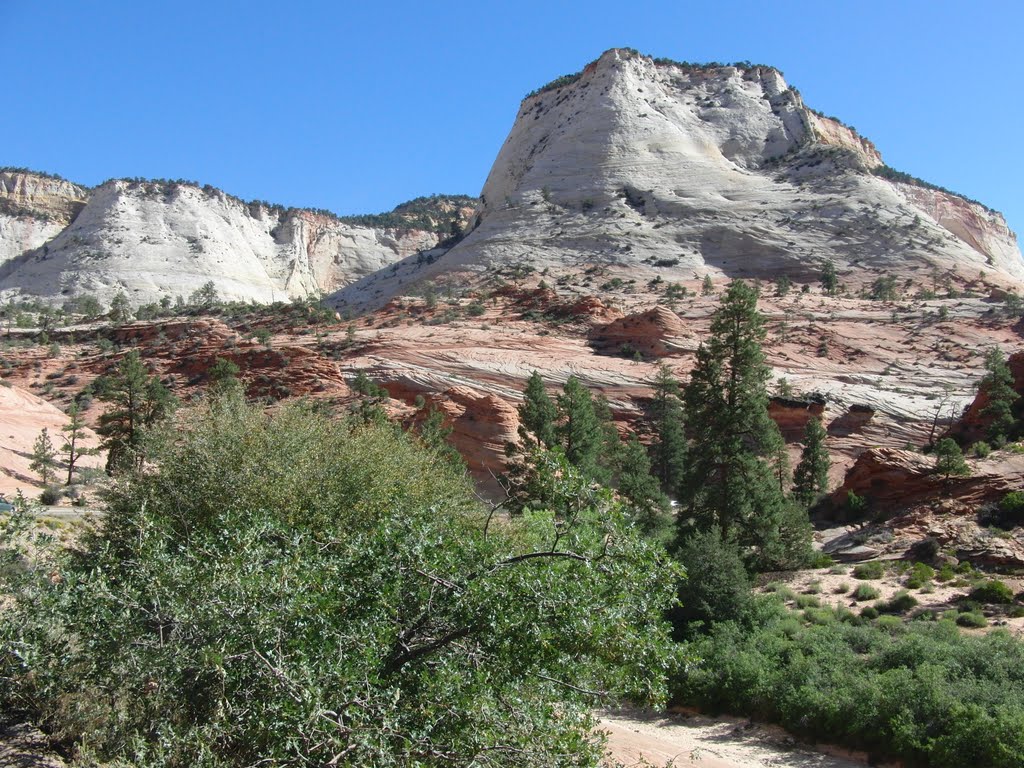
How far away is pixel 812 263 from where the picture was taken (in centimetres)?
7088

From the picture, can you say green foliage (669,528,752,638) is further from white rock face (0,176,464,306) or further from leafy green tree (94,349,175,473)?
white rock face (0,176,464,306)

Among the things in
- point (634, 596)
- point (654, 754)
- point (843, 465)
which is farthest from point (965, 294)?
point (634, 596)

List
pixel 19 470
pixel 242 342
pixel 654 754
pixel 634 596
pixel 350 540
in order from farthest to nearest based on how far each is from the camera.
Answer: pixel 242 342
pixel 19 470
pixel 654 754
pixel 350 540
pixel 634 596

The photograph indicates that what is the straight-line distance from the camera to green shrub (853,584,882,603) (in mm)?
19562

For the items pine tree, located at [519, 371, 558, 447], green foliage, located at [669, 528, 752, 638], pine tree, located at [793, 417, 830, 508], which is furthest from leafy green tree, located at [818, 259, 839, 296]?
green foliage, located at [669, 528, 752, 638]

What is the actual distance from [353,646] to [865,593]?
1784 centimetres

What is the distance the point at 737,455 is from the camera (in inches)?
915

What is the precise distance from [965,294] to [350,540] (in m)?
68.1

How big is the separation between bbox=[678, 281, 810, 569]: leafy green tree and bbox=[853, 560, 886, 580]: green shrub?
1.89 metres

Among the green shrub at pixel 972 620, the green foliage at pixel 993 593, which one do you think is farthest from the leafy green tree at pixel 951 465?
the green shrub at pixel 972 620

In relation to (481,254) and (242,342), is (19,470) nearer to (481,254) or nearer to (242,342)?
(242,342)

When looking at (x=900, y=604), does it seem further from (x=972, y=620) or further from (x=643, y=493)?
(x=643, y=493)

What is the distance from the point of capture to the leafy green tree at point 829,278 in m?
63.9

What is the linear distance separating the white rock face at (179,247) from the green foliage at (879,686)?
84915 mm
